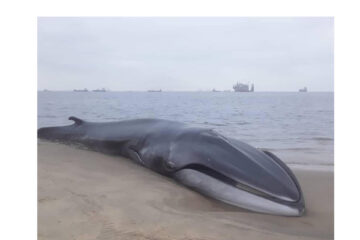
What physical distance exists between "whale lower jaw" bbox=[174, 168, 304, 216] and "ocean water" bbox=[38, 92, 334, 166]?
1066mm

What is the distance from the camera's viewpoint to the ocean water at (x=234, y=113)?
5223mm

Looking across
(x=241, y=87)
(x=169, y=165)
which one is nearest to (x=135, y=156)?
(x=169, y=165)

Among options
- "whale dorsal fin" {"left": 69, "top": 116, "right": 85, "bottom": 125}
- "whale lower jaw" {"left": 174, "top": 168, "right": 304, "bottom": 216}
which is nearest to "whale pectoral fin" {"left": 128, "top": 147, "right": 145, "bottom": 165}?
"whale lower jaw" {"left": 174, "top": 168, "right": 304, "bottom": 216}

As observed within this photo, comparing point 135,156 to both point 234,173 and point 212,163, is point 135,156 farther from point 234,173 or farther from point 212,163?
point 234,173

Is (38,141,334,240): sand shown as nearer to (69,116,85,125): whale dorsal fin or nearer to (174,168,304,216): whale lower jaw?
(174,168,304,216): whale lower jaw

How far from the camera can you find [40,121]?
516cm

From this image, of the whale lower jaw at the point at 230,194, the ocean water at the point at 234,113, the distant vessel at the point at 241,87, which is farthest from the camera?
the distant vessel at the point at 241,87

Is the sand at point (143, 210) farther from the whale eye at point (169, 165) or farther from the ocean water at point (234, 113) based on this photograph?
the ocean water at point (234, 113)

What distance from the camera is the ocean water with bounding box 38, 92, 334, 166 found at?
5.22 metres

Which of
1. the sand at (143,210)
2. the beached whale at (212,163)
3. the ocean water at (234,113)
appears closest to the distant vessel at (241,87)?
the ocean water at (234,113)

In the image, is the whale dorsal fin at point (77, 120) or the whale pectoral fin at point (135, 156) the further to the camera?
the whale dorsal fin at point (77, 120)
